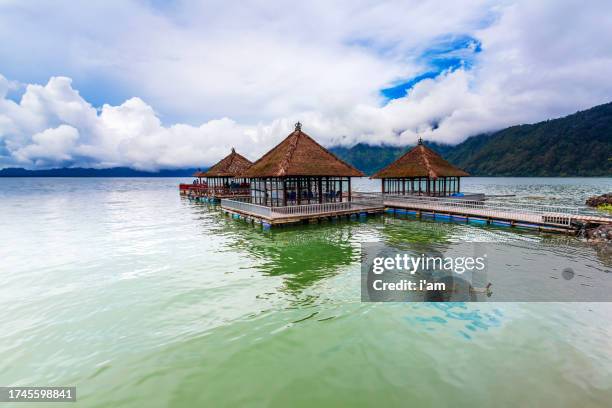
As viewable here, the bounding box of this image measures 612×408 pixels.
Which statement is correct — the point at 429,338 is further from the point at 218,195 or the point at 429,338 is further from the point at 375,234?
the point at 218,195

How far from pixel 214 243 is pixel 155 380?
14.0 metres

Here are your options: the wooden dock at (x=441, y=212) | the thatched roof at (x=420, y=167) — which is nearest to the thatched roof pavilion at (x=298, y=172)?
the wooden dock at (x=441, y=212)

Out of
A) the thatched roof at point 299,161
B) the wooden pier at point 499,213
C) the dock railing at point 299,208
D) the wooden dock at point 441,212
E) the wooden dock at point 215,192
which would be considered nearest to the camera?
the wooden pier at point 499,213

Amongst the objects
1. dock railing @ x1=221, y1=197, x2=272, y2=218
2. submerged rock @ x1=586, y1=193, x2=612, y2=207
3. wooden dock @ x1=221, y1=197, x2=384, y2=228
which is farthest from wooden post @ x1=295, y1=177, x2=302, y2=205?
submerged rock @ x1=586, y1=193, x2=612, y2=207

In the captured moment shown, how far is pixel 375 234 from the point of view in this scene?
74.7 ft

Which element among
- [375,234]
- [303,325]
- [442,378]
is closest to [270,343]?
[303,325]

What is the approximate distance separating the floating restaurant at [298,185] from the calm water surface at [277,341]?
33.1ft

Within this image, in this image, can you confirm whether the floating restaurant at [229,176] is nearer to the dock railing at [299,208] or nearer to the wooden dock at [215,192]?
the wooden dock at [215,192]

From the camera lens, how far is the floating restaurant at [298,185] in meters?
25.5

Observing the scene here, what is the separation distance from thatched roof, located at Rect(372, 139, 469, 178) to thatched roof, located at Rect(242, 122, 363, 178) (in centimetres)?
812

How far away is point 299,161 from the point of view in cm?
2709

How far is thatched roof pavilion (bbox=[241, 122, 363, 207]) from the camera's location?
26.7 metres

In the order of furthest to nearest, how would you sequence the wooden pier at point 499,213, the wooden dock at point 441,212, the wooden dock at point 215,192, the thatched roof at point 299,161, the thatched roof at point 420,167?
the wooden dock at point 215,192 < the thatched roof at point 420,167 < the thatched roof at point 299,161 < the wooden dock at point 441,212 < the wooden pier at point 499,213

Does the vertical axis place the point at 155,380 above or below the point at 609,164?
below
